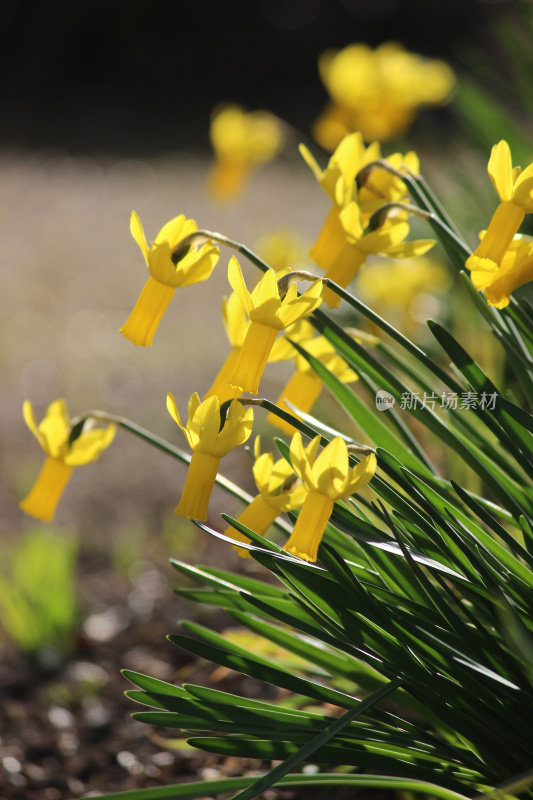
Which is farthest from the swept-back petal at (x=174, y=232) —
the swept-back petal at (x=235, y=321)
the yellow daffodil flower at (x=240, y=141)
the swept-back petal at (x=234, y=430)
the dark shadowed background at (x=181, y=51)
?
the dark shadowed background at (x=181, y=51)

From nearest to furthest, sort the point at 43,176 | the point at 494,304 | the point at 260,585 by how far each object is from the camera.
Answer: the point at 494,304, the point at 260,585, the point at 43,176

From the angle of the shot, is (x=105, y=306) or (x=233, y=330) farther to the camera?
(x=105, y=306)

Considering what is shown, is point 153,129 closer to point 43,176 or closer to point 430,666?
point 43,176

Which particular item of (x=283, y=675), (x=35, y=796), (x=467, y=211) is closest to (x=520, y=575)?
(x=283, y=675)

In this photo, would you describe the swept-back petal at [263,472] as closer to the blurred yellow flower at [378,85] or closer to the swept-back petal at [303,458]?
the swept-back petal at [303,458]

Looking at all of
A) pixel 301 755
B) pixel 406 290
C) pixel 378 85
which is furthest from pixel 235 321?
pixel 406 290

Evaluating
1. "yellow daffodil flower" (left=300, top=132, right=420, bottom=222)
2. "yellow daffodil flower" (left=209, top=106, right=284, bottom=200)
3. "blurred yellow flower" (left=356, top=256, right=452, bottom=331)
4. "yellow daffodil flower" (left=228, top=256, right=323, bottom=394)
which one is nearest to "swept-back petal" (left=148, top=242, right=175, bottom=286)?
"yellow daffodil flower" (left=228, top=256, right=323, bottom=394)

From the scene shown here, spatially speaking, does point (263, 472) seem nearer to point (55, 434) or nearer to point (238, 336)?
point (238, 336)

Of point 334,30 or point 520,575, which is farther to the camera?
point 334,30
